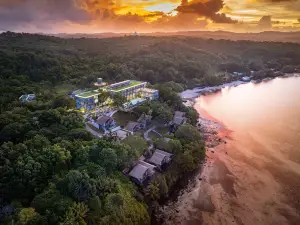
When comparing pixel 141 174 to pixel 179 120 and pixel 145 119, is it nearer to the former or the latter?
pixel 145 119

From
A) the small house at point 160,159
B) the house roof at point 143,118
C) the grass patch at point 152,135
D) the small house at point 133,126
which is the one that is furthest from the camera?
the house roof at point 143,118

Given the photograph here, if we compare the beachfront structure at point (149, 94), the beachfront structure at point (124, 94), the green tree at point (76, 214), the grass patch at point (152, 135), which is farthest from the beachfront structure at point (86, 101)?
the green tree at point (76, 214)

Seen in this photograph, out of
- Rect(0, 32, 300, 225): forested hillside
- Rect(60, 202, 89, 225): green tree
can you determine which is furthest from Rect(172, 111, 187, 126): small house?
Rect(60, 202, 89, 225): green tree

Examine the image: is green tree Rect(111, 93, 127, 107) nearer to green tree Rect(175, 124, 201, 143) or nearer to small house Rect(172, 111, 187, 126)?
small house Rect(172, 111, 187, 126)

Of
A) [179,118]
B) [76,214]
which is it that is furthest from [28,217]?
[179,118]

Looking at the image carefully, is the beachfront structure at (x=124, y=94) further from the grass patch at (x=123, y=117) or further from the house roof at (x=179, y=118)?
the house roof at (x=179, y=118)

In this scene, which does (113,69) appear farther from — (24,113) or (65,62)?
(24,113)

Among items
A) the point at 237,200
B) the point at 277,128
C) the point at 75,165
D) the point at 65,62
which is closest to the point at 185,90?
the point at 277,128
